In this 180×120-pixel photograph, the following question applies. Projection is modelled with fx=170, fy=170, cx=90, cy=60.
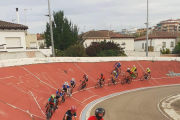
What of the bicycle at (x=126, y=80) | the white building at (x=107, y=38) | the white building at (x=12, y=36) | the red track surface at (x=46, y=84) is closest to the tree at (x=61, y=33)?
the white building at (x=107, y=38)

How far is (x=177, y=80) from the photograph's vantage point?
78.5 feet

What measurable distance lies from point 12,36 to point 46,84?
1309 centimetres

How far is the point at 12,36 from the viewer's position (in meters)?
24.7

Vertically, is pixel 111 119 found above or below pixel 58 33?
below

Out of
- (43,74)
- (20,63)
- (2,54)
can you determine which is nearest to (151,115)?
(43,74)

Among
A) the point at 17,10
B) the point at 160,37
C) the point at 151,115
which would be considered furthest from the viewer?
the point at 160,37

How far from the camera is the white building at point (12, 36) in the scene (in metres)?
23.9

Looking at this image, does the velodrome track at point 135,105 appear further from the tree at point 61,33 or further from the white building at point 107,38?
the white building at point 107,38

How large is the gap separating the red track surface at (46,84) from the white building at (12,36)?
854 cm

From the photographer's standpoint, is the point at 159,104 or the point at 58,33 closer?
the point at 159,104

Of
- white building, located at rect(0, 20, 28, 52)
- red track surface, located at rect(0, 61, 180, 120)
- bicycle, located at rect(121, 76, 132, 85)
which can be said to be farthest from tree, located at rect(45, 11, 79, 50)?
bicycle, located at rect(121, 76, 132, 85)

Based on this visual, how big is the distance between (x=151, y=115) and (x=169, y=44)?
135 feet

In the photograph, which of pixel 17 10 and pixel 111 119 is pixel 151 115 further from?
pixel 17 10

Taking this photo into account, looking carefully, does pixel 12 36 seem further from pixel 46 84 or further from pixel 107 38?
pixel 107 38
